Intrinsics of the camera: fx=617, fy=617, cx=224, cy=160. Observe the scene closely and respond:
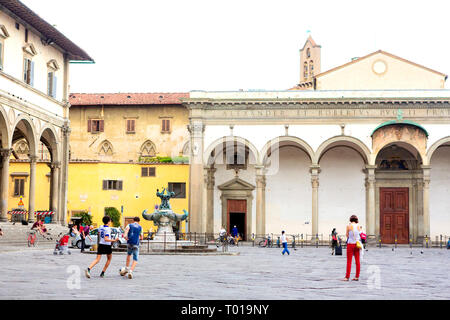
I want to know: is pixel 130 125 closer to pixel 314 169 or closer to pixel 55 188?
pixel 55 188

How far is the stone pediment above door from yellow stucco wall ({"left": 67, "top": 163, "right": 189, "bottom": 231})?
389 cm

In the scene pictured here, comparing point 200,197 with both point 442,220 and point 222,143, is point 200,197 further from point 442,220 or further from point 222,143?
point 442,220

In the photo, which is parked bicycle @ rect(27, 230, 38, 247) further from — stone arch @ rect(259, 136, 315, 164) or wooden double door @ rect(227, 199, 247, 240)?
wooden double door @ rect(227, 199, 247, 240)

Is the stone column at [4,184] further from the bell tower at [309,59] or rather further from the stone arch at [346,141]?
the bell tower at [309,59]

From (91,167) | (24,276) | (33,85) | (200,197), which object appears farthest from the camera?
(91,167)

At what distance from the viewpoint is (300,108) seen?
1281 inches

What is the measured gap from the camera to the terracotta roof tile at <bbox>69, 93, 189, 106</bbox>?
44.8 m

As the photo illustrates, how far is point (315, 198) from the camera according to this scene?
32375 mm

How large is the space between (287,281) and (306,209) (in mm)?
24264

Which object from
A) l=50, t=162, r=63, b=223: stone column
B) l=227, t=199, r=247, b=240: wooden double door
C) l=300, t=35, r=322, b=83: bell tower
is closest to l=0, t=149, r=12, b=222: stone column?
l=50, t=162, r=63, b=223: stone column

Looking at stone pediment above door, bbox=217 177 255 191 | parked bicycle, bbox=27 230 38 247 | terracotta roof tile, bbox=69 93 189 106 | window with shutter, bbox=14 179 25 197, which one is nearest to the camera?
parked bicycle, bbox=27 230 38 247

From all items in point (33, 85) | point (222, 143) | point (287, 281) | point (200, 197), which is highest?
point (33, 85)

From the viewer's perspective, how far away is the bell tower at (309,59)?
62438 mm

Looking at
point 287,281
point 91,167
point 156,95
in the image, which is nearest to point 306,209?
point 91,167
